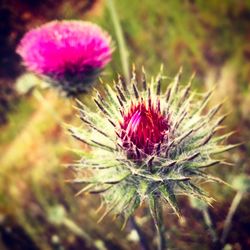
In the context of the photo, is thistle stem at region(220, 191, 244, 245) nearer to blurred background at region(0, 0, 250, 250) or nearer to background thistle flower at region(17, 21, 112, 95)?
blurred background at region(0, 0, 250, 250)

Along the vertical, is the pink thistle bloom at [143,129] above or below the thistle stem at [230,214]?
above

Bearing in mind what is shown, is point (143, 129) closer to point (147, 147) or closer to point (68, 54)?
point (147, 147)

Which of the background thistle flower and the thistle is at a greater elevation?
the background thistle flower

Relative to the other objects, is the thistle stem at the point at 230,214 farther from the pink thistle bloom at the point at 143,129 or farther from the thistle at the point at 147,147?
the pink thistle bloom at the point at 143,129

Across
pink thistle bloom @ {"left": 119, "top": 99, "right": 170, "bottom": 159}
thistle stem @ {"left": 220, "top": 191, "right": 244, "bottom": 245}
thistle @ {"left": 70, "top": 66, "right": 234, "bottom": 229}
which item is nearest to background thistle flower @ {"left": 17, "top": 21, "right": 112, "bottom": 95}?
thistle @ {"left": 70, "top": 66, "right": 234, "bottom": 229}

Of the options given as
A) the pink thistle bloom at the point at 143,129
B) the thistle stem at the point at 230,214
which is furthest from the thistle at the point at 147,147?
the thistle stem at the point at 230,214

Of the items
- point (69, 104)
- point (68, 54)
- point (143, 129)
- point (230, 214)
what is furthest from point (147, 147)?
point (69, 104)
